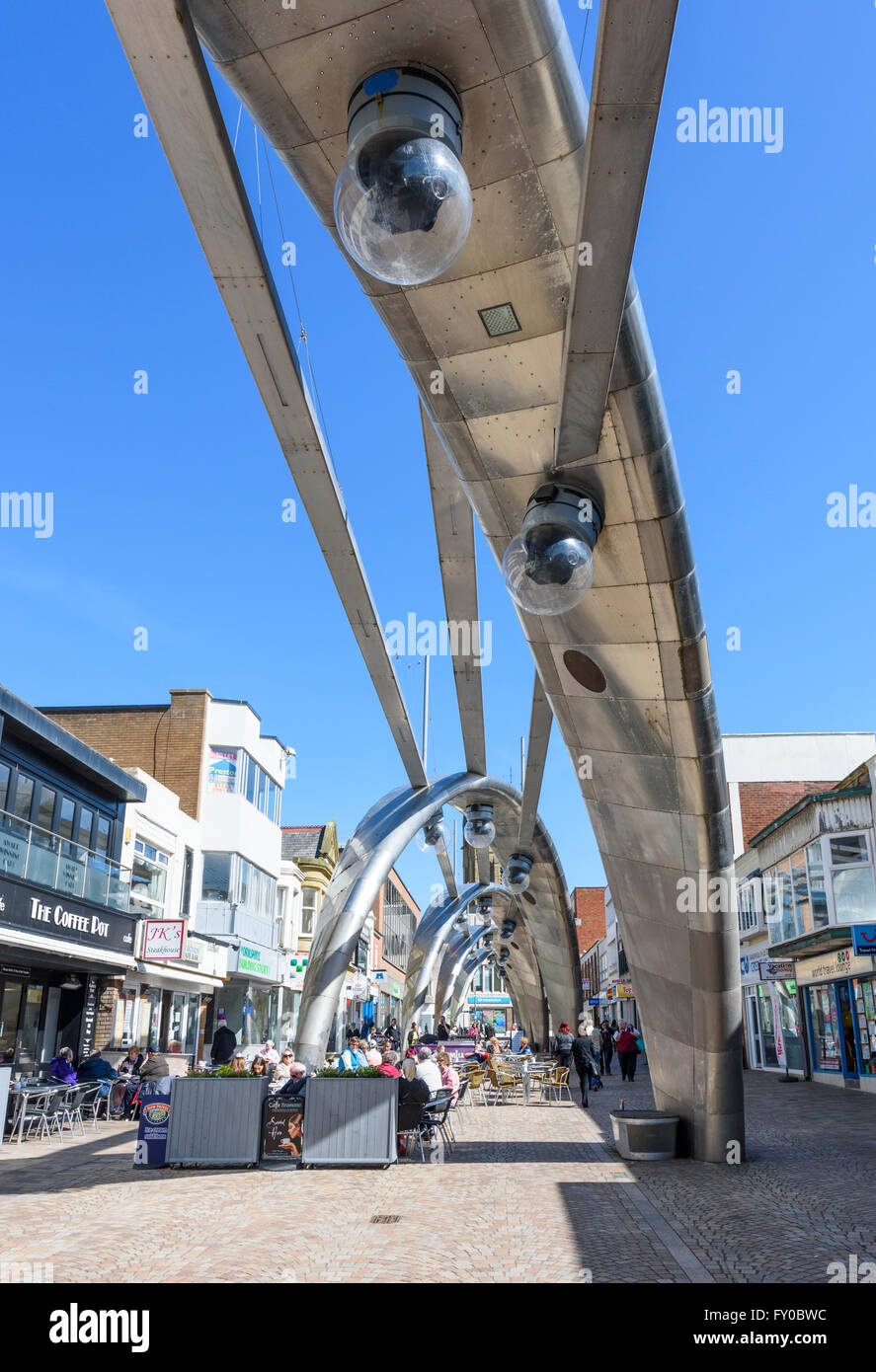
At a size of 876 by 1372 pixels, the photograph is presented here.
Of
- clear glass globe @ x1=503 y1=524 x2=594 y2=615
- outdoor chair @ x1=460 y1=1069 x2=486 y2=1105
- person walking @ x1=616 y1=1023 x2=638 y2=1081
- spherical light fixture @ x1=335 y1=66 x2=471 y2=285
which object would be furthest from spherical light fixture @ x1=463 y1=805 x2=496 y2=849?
spherical light fixture @ x1=335 y1=66 x2=471 y2=285

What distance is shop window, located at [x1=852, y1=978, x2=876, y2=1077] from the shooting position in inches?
912

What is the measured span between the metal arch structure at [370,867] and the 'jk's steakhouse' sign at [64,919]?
168 inches

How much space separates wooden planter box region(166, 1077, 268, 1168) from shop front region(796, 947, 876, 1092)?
47.5ft

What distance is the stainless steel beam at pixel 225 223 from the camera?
6.47 metres

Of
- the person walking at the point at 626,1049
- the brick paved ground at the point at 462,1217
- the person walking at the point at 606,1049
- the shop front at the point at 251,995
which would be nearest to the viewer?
the brick paved ground at the point at 462,1217

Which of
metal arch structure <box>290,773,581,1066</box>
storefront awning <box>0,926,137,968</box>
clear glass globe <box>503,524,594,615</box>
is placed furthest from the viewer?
metal arch structure <box>290,773,581,1066</box>

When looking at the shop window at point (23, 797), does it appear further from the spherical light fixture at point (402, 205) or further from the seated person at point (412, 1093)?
the spherical light fixture at point (402, 205)

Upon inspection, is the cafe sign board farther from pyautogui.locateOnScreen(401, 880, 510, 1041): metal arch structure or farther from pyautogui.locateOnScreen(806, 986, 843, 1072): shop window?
pyautogui.locateOnScreen(401, 880, 510, 1041): metal arch structure

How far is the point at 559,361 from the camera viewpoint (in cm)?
887

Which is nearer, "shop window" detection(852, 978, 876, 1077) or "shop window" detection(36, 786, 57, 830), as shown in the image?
"shop window" detection(36, 786, 57, 830)

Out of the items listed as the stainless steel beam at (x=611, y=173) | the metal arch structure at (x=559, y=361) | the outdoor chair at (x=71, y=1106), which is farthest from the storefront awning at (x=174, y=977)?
the stainless steel beam at (x=611, y=173)

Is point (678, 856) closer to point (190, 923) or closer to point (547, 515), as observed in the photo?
point (547, 515)
